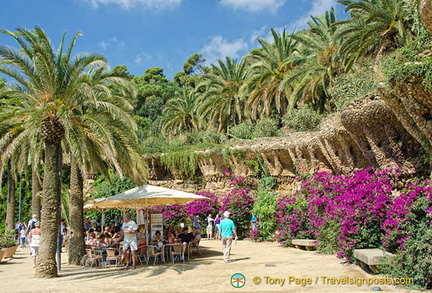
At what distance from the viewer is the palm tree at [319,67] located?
21383mm

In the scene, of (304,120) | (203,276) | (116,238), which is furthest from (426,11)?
(304,120)

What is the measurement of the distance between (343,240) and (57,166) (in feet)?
24.8

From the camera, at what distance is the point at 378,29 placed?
1723cm

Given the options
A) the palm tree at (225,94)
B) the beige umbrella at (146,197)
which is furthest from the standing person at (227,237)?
the palm tree at (225,94)

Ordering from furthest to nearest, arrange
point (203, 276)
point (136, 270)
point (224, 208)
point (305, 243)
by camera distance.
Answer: point (224, 208) < point (305, 243) < point (136, 270) < point (203, 276)

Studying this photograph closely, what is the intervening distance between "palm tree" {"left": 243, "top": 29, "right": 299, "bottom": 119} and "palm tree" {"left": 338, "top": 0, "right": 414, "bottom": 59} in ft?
21.3

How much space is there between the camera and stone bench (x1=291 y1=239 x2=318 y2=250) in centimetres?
1367

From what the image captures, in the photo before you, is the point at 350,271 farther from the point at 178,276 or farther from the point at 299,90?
the point at 299,90

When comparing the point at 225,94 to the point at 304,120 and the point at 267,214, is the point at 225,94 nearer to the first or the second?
the point at 304,120

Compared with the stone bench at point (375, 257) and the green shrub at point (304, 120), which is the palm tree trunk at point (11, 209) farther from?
the stone bench at point (375, 257)

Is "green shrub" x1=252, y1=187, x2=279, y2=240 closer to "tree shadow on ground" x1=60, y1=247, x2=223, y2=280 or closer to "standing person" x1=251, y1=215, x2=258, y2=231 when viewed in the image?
"standing person" x1=251, y1=215, x2=258, y2=231

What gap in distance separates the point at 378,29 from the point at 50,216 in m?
14.9

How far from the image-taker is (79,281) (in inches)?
371

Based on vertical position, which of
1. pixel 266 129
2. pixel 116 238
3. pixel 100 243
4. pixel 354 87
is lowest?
pixel 100 243
